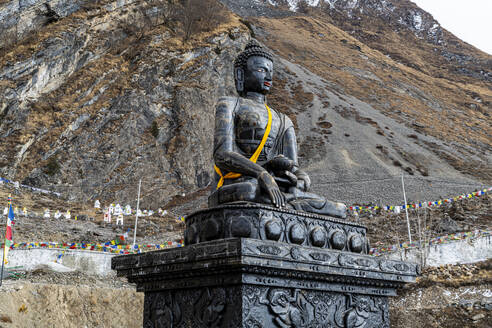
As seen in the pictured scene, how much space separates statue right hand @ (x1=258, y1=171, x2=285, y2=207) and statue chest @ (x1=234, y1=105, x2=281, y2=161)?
2.70 feet

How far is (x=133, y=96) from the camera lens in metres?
42.6

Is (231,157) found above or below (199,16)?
below

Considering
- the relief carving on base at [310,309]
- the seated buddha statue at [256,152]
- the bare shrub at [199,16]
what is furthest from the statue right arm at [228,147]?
the bare shrub at [199,16]

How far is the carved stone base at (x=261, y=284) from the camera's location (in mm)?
3920

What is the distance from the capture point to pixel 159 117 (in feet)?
142

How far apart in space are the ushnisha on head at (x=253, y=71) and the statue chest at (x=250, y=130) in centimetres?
46

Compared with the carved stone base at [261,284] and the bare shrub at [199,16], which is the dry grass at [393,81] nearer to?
the bare shrub at [199,16]

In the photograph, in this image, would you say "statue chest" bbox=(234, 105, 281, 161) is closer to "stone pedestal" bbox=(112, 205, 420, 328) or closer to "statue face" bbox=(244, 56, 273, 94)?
"statue face" bbox=(244, 56, 273, 94)

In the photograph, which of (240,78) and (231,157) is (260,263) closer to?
(231,157)

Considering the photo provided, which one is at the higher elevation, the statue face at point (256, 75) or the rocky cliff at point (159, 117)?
the rocky cliff at point (159, 117)

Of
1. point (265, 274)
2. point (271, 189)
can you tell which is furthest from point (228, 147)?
point (265, 274)

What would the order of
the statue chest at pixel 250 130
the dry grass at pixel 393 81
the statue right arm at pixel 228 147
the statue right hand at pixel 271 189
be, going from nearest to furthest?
the statue right hand at pixel 271 189 → the statue right arm at pixel 228 147 → the statue chest at pixel 250 130 → the dry grass at pixel 393 81

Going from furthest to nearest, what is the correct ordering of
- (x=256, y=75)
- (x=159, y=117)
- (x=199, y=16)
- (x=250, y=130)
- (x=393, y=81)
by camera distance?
(x=393, y=81), (x=199, y=16), (x=159, y=117), (x=256, y=75), (x=250, y=130)

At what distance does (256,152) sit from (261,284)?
6.30ft
